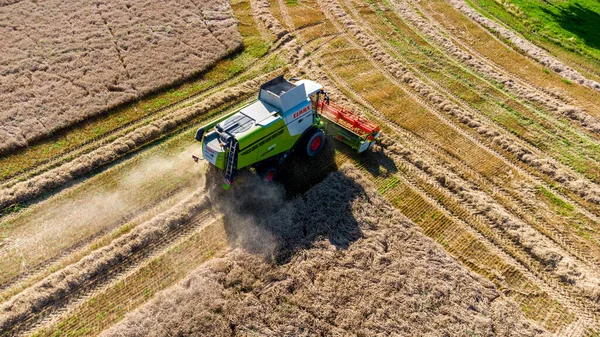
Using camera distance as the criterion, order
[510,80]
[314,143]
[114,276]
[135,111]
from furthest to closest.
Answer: [510,80], [135,111], [314,143], [114,276]

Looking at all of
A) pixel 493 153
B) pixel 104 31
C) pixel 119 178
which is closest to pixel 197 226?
pixel 119 178

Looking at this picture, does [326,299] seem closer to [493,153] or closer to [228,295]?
[228,295]

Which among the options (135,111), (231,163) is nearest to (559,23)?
(231,163)

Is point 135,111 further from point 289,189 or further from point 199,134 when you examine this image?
point 289,189

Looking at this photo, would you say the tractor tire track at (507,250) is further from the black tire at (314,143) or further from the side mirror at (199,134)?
the side mirror at (199,134)

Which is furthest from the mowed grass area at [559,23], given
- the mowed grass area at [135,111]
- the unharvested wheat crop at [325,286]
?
the unharvested wheat crop at [325,286]

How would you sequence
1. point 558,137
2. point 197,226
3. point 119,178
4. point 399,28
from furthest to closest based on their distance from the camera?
1. point 399,28
2. point 558,137
3. point 119,178
4. point 197,226

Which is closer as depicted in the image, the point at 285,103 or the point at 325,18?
the point at 285,103
